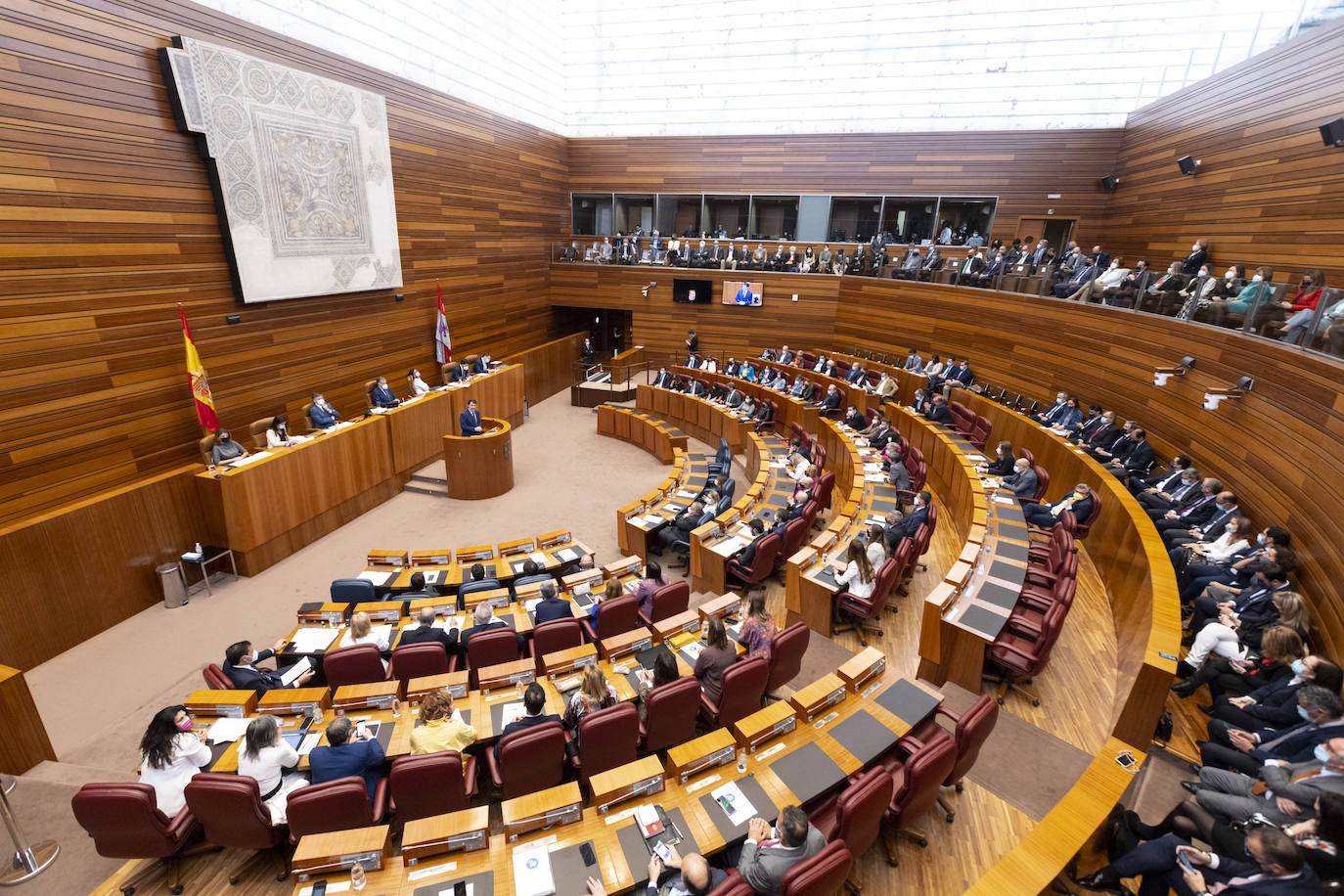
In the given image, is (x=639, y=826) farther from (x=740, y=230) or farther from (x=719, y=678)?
(x=740, y=230)

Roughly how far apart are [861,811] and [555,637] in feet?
8.99

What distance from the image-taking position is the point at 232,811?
317 cm

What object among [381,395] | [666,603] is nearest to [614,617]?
[666,603]

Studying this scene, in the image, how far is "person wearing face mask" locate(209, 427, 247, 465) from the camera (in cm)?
743

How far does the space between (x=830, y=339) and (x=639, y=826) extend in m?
14.2

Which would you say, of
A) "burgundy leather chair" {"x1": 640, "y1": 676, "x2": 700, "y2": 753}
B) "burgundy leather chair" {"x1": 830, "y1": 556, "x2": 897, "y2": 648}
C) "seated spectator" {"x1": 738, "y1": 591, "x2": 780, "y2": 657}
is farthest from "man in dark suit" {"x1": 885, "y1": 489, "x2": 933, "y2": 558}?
"burgundy leather chair" {"x1": 640, "y1": 676, "x2": 700, "y2": 753}

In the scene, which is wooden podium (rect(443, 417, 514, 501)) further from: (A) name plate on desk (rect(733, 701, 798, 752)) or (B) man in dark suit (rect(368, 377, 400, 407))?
(A) name plate on desk (rect(733, 701, 798, 752))

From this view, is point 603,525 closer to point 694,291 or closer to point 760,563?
point 760,563

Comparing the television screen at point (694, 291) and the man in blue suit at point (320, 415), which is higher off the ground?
the television screen at point (694, 291)

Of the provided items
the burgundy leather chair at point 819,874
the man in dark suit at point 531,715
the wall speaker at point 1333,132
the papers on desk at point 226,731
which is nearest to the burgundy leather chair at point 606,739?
the man in dark suit at point 531,715

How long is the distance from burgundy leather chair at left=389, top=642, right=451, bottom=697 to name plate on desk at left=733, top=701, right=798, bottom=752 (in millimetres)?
2268

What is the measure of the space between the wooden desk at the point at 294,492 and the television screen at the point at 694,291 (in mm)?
9515

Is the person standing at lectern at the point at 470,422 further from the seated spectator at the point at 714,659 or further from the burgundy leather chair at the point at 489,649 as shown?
the seated spectator at the point at 714,659

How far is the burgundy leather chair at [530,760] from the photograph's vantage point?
11.1 feet
